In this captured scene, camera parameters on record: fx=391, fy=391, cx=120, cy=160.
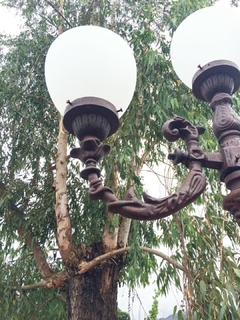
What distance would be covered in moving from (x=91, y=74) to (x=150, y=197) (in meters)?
0.39

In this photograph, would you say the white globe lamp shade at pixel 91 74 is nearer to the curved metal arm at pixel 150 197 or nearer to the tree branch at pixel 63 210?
the curved metal arm at pixel 150 197

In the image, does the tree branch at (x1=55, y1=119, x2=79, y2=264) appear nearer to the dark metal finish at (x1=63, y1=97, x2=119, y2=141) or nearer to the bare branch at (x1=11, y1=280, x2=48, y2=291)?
the bare branch at (x1=11, y1=280, x2=48, y2=291)

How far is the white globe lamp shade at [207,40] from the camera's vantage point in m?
1.07

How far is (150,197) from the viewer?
80 cm

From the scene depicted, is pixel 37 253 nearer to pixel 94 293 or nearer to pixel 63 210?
pixel 63 210

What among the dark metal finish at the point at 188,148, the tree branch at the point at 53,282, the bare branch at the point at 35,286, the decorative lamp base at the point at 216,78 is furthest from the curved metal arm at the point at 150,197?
the bare branch at the point at 35,286

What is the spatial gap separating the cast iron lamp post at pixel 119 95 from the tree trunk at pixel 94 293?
228 cm

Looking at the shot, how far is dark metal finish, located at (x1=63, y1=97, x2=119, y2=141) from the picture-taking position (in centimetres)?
96

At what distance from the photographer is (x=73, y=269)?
3057 millimetres

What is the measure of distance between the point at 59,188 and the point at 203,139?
1.33 metres

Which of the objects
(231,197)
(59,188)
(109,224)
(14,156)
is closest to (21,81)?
(14,156)

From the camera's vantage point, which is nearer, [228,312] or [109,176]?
[228,312]

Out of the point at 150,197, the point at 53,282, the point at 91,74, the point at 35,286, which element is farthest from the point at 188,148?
the point at 35,286

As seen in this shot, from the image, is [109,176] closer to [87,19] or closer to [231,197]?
[87,19]
